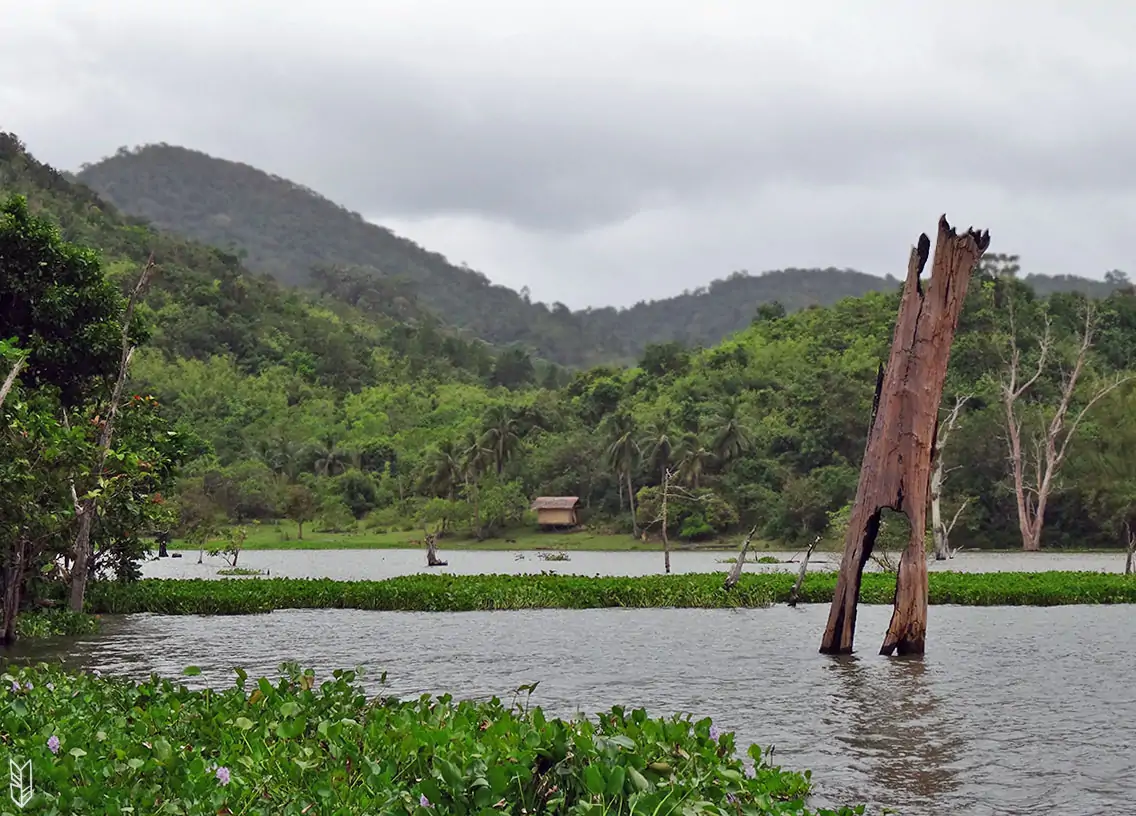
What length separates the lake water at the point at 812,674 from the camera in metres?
12.8

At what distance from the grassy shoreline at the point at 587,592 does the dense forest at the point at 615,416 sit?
4218 mm

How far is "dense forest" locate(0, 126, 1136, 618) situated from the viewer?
249 feet

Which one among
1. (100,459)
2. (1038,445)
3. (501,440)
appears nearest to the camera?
(100,459)

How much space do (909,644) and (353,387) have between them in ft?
357

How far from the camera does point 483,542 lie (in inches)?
3698

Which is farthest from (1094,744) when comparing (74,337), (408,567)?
(408,567)

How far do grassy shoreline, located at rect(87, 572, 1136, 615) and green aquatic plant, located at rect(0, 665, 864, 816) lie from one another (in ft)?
78.6

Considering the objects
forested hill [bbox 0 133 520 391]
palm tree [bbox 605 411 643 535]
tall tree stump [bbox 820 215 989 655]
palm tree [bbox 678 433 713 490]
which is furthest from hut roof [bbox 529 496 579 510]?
tall tree stump [bbox 820 215 989 655]

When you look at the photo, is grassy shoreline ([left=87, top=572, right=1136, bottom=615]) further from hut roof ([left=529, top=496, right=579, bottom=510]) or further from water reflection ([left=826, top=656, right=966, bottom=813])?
hut roof ([left=529, top=496, right=579, bottom=510])

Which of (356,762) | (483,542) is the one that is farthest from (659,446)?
(356,762)

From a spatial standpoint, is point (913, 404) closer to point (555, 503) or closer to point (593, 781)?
point (593, 781)

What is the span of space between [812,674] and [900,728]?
5.14m

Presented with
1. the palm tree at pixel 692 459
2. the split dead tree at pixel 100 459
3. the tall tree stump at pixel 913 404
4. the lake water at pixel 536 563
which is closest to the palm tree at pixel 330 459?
the lake water at pixel 536 563

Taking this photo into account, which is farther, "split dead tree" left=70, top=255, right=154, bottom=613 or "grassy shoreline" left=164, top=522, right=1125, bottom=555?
"grassy shoreline" left=164, top=522, right=1125, bottom=555
